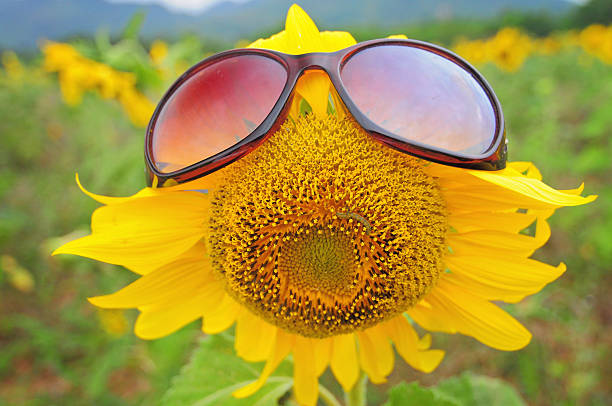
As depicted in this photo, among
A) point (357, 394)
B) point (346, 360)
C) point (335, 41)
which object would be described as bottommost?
point (357, 394)

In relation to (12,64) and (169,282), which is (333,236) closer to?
(169,282)

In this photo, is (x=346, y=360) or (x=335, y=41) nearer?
(x=335, y=41)

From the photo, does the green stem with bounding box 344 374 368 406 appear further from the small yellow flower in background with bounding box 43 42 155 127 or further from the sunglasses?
the small yellow flower in background with bounding box 43 42 155 127

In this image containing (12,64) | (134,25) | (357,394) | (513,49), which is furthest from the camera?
(12,64)

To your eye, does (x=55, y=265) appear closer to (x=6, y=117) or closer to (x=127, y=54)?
(x=127, y=54)

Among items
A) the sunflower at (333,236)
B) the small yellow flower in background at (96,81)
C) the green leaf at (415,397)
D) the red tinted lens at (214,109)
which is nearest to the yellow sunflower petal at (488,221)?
the sunflower at (333,236)

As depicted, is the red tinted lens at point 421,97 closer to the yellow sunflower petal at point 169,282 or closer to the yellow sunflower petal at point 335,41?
the yellow sunflower petal at point 335,41

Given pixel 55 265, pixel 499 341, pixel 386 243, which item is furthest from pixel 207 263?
pixel 55 265

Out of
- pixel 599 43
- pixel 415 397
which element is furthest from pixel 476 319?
pixel 599 43
